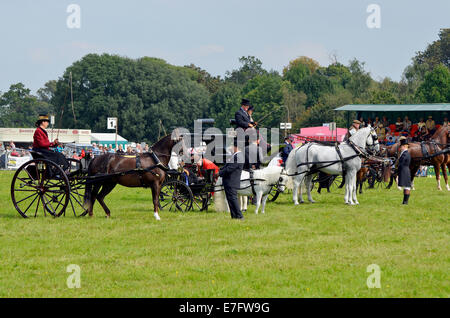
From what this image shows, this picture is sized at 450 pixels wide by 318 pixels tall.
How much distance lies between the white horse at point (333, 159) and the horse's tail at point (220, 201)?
2.93 metres

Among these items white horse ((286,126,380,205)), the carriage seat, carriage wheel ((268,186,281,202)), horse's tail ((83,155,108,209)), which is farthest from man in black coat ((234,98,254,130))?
the carriage seat

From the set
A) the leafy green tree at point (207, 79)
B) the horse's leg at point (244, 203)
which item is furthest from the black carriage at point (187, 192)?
the leafy green tree at point (207, 79)

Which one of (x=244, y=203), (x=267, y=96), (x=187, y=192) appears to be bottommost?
(x=244, y=203)

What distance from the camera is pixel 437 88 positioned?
218ft

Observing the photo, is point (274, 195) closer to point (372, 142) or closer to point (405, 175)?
point (372, 142)

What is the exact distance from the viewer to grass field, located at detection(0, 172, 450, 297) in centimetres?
762

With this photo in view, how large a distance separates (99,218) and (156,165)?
183 centimetres

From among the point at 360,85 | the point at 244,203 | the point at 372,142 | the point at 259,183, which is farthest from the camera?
the point at 360,85

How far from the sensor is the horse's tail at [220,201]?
1533cm

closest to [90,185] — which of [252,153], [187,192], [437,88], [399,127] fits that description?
[187,192]

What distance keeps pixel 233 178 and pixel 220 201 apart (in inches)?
59.0

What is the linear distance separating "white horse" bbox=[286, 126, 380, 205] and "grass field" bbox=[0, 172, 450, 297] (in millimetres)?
2173

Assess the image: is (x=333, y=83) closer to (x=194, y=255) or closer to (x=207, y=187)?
(x=207, y=187)

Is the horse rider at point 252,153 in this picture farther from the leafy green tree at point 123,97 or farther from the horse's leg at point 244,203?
the leafy green tree at point 123,97
